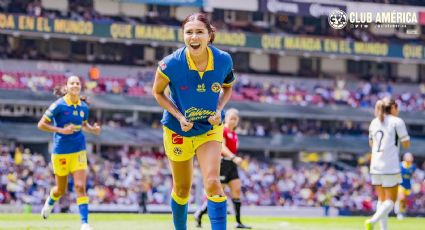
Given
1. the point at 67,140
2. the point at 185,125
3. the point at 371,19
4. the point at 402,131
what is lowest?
the point at 67,140

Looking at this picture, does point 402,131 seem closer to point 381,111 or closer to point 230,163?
point 381,111

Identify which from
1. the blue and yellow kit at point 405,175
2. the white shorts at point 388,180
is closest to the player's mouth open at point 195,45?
the white shorts at point 388,180

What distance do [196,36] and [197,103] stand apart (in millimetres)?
727

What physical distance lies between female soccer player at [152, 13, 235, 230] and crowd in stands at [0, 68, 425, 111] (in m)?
35.4

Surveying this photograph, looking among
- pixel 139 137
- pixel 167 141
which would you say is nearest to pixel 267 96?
pixel 139 137

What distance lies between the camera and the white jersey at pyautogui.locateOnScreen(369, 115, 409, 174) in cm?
1345

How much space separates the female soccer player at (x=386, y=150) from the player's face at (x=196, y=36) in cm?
458

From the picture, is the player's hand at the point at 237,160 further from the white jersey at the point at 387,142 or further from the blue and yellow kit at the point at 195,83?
the blue and yellow kit at the point at 195,83

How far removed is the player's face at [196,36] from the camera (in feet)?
31.1

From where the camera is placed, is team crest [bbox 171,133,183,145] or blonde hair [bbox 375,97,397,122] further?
blonde hair [bbox 375,97,397,122]

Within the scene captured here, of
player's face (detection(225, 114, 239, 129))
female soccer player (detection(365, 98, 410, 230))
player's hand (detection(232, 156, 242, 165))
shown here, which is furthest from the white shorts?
player's face (detection(225, 114, 239, 129))

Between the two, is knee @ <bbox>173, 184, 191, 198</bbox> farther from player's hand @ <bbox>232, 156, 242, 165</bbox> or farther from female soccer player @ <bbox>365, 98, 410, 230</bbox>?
player's hand @ <bbox>232, 156, 242, 165</bbox>

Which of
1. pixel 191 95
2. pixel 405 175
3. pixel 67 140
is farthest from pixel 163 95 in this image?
pixel 405 175

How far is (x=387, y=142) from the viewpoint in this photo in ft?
44.3
